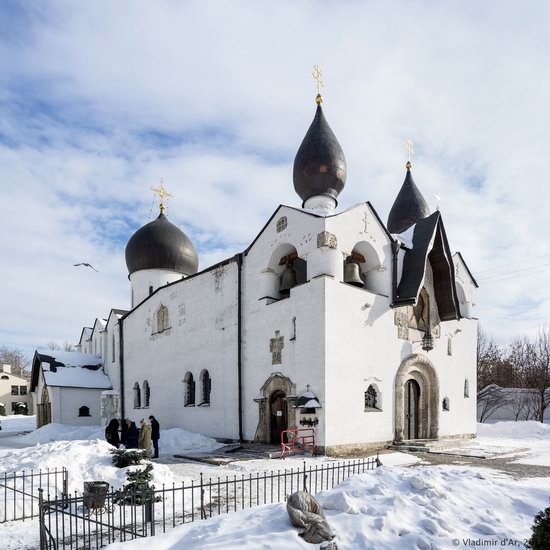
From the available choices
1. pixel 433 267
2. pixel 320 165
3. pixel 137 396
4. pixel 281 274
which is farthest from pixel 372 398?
pixel 137 396

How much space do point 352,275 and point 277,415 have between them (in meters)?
5.16

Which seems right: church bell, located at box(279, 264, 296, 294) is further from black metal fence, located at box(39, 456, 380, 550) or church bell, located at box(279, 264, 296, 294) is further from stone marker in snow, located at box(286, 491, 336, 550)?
stone marker in snow, located at box(286, 491, 336, 550)

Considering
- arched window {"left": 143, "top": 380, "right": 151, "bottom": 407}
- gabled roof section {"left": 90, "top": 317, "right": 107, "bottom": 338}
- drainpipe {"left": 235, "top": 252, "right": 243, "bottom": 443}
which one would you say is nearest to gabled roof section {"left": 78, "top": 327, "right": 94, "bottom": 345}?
gabled roof section {"left": 90, "top": 317, "right": 107, "bottom": 338}

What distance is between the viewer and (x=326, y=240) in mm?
14898

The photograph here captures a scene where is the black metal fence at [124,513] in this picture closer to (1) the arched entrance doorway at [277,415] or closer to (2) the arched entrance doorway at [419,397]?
(1) the arched entrance doorway at [277,415]

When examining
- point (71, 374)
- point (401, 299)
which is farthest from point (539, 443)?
point (71, 374)

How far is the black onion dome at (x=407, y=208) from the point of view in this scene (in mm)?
25672

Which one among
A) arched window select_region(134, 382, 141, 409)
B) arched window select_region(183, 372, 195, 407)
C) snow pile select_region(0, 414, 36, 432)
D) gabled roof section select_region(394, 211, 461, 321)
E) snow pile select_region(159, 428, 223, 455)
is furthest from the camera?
snow pile select_region(0, 414, 36, 432)

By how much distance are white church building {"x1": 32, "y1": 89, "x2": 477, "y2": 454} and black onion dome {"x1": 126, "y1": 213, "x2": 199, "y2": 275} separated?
19.0 ft

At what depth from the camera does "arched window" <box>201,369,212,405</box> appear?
64.4 feet

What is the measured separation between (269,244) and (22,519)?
446 inches

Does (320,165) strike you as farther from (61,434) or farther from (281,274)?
(61,434)

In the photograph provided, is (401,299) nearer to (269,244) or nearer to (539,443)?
(269,244)

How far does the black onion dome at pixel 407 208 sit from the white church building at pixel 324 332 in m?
4.51
